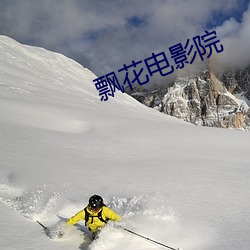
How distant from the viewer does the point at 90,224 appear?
18.6 ft

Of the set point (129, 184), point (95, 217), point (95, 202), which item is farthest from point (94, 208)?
point (129, 184)

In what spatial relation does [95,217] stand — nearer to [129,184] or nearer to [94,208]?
[94,208]

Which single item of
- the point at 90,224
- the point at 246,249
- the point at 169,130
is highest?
the point at 169,130

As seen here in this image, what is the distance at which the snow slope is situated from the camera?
17.4 ft

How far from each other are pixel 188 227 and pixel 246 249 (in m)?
1.24

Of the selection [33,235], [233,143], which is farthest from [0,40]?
[33,235]

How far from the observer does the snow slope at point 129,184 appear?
5.29m

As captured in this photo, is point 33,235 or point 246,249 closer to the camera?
point 246,249

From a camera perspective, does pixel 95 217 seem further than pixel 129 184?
No

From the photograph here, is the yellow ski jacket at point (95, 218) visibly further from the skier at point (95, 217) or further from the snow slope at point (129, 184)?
the snow slope at point (129, 184)

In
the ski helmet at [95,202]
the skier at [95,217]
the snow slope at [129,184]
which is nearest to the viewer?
the snow slope at [129,184]

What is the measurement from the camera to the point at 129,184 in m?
7.81

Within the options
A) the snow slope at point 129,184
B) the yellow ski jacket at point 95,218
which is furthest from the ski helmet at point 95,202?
the snow slope at point 129,184

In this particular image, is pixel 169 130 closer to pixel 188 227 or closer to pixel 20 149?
pixel 20 149
